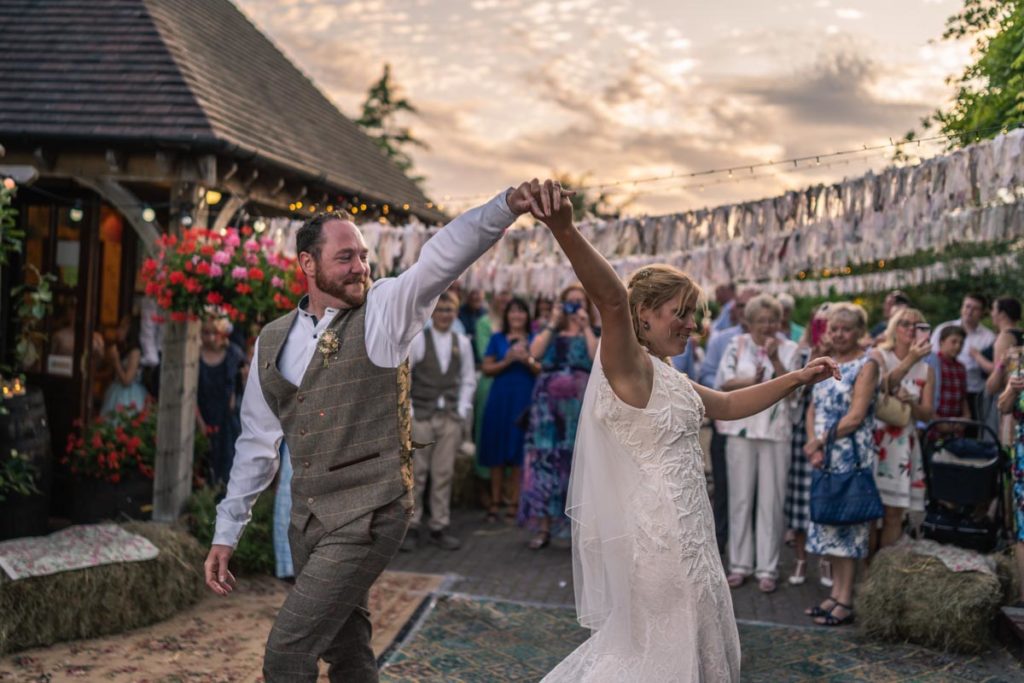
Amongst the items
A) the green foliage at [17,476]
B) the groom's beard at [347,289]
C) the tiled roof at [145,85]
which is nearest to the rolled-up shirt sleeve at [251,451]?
the groom's beard at [347,289]

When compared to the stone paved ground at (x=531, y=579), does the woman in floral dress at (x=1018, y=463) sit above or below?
above

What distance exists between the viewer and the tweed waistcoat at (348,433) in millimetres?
3143

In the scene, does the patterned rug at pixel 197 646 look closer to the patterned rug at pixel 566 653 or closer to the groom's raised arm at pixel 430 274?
the patterned rug at pixel 566 653

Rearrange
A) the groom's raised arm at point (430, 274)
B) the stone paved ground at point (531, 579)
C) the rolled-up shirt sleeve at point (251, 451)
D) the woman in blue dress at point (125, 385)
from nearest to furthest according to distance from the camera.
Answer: the groom's raised arm at point (430, 274)
the rolled-up shirt sleeve at point (251, 451)
the stone paved ground at point (531, 579)
the woman in blue dress at point (125, 385)

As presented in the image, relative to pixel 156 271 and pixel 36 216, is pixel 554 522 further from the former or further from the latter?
pixel 36 216

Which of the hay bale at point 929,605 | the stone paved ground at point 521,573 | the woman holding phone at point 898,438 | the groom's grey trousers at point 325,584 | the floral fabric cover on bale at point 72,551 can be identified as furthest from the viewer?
the woman holding phone at point 898,438

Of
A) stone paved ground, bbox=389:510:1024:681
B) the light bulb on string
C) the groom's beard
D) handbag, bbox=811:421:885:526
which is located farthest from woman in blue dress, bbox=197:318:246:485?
the groom's beard

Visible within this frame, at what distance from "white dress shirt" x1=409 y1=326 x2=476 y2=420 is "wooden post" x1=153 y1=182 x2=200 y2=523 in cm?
188

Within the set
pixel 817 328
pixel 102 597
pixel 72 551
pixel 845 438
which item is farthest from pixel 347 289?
pixel 817 328

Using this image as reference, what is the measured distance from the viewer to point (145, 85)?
7.99 meters

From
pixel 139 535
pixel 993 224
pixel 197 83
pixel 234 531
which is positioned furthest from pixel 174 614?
pixel 993 224

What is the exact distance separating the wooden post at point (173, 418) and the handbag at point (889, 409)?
5.14 m

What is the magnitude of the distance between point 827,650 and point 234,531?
376 centimetres

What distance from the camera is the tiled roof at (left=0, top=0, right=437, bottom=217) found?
746 centimetres
